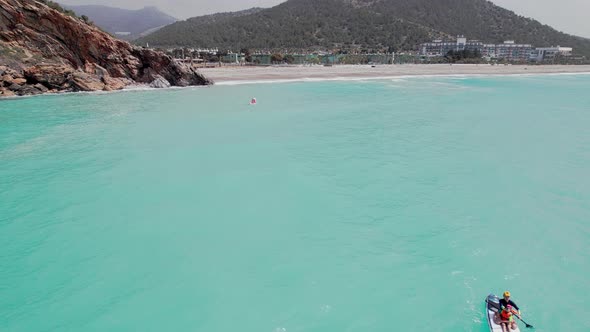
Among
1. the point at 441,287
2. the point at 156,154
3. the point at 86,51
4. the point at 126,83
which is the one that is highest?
the point at 86,51

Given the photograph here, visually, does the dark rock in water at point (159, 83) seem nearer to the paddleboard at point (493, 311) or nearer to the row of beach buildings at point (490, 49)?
the paddleboard at point (493, 311)

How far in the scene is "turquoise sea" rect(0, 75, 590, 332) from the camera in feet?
27.5

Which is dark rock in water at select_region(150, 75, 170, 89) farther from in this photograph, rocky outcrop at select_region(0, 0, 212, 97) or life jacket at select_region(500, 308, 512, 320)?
life jacket at select_region(500, 308, 512, 320)

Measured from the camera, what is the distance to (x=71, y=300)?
8570 millimetres

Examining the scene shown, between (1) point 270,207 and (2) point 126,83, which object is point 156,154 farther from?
(2) point 126,83

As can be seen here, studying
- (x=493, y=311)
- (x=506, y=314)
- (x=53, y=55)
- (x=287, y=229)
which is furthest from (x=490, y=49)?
(x=506, y=314)

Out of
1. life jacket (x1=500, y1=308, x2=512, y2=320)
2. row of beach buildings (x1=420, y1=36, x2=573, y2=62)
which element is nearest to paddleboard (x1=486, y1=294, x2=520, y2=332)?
life jacket (x1=500, y1=308, x2=512, y2=320)

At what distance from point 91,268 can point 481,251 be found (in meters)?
10.4

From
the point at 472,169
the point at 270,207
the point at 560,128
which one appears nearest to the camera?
the point at 270,207

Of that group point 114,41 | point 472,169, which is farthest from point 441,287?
point 114,41

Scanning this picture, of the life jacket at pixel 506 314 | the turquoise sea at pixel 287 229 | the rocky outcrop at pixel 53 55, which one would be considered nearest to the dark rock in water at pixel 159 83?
the rocky outcrop at pixel 53 55

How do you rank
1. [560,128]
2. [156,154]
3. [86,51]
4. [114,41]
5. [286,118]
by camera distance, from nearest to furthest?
[156,154], [560,128], [286,118], [86,51], [114,41]

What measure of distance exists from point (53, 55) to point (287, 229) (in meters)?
40.3

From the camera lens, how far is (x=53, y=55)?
4019cm
